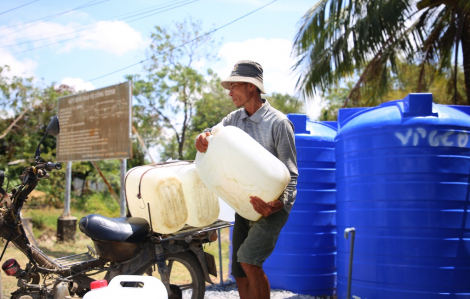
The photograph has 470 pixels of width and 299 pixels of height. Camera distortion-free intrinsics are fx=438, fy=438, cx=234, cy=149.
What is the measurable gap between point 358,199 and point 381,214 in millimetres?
260

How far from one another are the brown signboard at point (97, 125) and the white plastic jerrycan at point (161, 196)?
4176 millimetres

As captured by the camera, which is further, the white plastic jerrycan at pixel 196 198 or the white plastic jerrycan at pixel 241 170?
the white plastic jerrycan at pixel 196 198

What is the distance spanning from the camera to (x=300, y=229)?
185 inches

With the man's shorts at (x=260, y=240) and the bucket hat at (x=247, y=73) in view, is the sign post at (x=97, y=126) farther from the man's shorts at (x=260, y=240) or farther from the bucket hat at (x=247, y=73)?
the man's shorts at (x=260, y=240)

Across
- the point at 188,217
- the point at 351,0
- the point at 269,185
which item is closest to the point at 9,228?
the point at 188,217

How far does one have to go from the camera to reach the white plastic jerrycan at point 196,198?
369cm

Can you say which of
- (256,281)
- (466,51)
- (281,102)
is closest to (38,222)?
(256,281)

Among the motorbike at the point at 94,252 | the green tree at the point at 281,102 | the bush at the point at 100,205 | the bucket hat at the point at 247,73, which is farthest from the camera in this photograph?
the green tree at the point at 281,102

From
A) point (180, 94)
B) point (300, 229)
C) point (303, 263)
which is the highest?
point (180, 94)

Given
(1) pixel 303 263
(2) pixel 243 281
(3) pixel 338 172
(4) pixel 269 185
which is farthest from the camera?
(1) pixel 303 263

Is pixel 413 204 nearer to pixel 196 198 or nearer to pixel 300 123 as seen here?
pixel 300 123

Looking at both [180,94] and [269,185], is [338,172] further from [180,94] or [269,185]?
[180,94]

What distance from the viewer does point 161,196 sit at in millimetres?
3549

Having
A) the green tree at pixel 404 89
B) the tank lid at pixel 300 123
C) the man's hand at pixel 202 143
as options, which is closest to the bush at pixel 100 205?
the green tree at pixel 404 89
